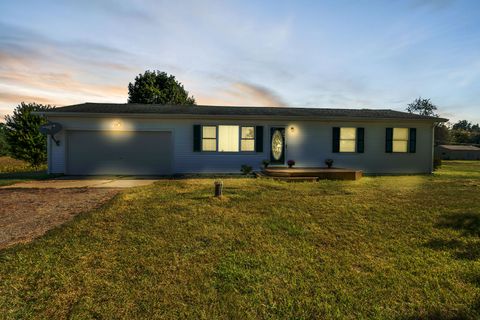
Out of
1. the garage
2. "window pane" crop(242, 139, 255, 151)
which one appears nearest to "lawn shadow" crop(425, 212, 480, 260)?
"window pane" crop(242, 139, 255, 151)

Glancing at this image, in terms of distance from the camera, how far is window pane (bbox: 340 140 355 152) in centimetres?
1316

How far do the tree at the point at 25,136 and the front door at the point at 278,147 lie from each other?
1807 centimetres

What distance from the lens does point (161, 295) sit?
256 cm

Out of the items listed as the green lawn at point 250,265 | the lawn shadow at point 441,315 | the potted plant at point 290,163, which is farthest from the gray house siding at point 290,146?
the lawn shadow at point 441,315

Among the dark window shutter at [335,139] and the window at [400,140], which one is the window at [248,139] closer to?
the dark window shutter at [335,139]

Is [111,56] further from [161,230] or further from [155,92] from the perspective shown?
[155,92]

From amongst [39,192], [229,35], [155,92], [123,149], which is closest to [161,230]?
[39,192]

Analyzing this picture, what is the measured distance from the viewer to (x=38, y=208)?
5738 millimetres

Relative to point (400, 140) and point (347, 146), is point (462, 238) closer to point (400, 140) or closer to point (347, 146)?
point (347, 146)

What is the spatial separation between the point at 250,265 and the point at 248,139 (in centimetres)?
977

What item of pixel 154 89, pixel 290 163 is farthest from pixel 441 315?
pixel 154 89

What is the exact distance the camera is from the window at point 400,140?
13.4 metres

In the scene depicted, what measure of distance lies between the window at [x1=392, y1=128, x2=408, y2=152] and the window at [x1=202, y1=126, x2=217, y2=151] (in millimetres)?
10117

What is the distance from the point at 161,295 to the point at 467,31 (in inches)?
593
